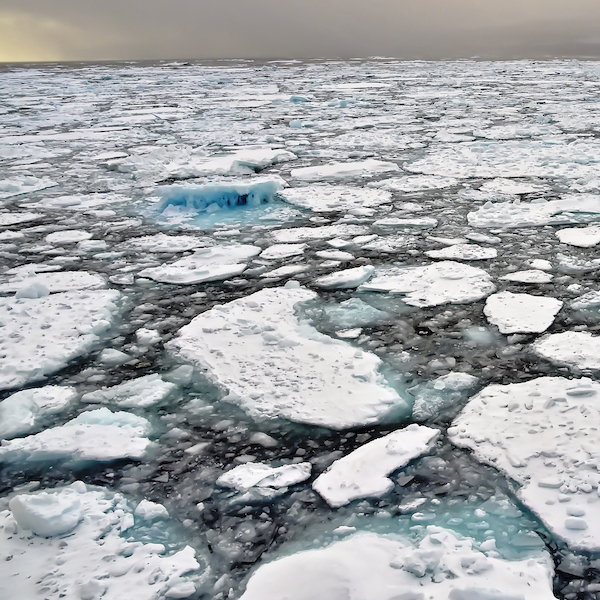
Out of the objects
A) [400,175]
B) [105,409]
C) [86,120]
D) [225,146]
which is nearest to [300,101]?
[86,120]

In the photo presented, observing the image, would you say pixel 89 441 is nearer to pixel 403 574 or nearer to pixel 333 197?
pixel 403 574

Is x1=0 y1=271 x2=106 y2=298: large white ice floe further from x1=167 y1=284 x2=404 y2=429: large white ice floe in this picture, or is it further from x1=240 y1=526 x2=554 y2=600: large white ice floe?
x1=240 y1=526 x2=554 y2=600: large white ice floe

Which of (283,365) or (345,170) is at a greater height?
(345,170)

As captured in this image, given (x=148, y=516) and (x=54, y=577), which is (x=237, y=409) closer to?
(x=148, y=516)

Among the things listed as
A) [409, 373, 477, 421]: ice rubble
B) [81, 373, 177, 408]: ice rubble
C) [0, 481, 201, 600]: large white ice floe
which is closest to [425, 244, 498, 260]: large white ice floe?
[409, 373, 477, 421]: ice rubble

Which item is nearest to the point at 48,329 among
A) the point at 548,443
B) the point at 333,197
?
the point at 548,443

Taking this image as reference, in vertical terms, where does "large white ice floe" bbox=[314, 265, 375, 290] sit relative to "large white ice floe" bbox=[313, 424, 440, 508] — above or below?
above
